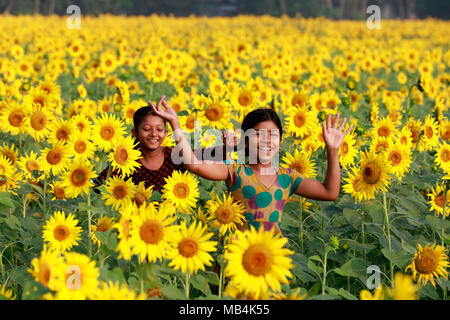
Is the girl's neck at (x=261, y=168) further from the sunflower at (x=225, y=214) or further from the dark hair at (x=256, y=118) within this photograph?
the sunflower at (x=225, y=214)

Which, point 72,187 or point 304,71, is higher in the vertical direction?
point 304,71

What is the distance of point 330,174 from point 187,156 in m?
0.75

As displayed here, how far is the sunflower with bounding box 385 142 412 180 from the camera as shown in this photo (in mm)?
3166

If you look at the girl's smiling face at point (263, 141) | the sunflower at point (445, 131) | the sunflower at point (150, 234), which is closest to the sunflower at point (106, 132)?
the girl's smiling face at point (263, 141)

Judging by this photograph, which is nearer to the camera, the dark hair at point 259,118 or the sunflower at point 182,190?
the dark hair at point 259,118

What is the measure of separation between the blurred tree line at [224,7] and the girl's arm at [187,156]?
144 feet

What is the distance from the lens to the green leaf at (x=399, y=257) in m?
2.54

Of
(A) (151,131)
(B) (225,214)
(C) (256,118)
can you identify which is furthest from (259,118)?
(A) (151,131)

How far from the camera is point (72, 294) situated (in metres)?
1.62

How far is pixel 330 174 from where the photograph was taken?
8.73ft

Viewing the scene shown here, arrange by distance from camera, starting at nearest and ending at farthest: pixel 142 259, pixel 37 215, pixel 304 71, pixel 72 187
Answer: pixel 142 259
pixel 72 187
pixel 37 215
pixel 304 71
